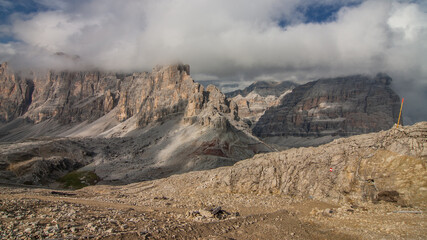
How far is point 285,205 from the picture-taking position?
25500mm

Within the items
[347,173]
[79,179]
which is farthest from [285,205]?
[79,179]

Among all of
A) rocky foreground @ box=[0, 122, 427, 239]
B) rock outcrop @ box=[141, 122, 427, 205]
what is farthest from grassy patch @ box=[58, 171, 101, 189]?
rock outcrop @ box=[141, 122, 427, 205]

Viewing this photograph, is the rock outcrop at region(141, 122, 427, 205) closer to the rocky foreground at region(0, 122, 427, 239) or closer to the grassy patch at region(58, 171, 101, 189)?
the rocky foreground at region(0, 122, 427, 239)

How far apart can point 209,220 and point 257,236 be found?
11.4 ft

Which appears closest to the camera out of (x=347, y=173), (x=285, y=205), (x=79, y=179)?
(x=285, y=205)

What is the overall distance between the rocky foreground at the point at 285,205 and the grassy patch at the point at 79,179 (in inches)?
2314

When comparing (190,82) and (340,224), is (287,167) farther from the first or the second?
(190,82)

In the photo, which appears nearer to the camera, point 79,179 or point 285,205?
point 285,205

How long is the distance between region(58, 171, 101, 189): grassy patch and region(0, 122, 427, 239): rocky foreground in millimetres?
58765

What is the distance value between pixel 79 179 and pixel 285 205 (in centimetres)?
7859

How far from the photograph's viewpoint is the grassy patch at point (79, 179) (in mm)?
84675

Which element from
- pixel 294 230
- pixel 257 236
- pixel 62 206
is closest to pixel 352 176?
pixel 294 230

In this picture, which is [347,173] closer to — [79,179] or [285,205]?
[285,205]

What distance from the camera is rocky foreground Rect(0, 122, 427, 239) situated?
1602 cm
